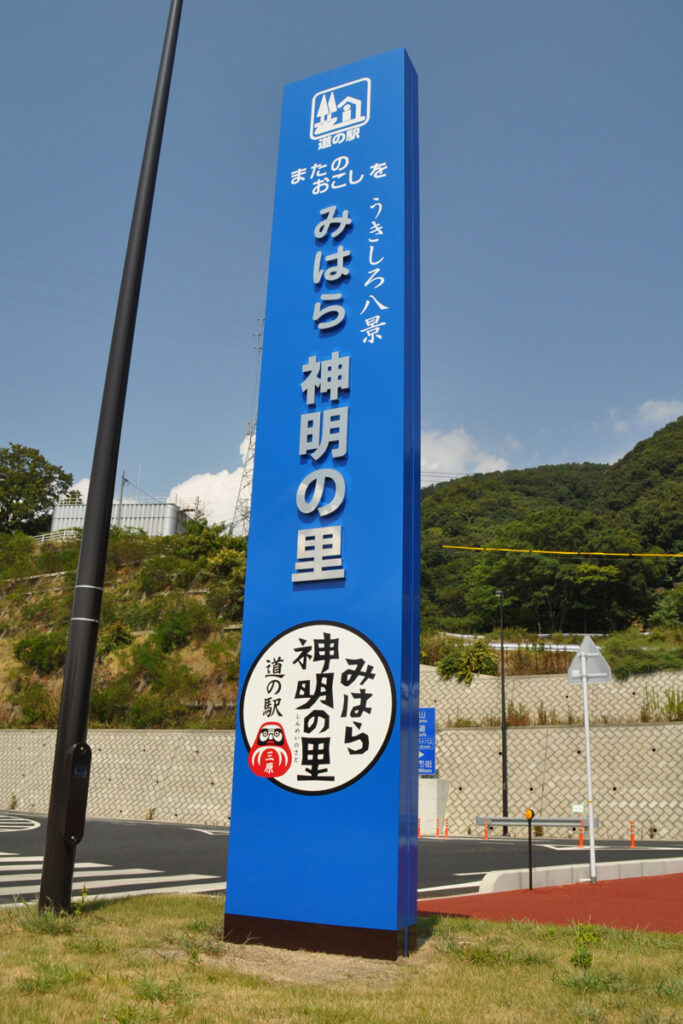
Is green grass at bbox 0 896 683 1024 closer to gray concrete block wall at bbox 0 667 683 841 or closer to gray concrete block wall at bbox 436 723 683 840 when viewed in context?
gray concrete block wall at bbox 436 723 683 840

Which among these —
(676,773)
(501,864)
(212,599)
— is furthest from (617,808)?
(212,599)

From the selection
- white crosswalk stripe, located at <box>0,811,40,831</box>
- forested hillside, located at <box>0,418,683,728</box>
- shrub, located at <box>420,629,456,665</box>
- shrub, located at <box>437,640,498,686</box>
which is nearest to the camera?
white crosswalk stripe, located at <box>0,811,40,831</box>

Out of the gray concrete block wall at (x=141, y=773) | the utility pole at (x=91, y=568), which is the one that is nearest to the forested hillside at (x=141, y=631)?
the gray concrete block wall at (x=141, y=773)

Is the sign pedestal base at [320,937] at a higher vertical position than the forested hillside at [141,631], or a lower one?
lower

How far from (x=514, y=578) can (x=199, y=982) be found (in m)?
43.1

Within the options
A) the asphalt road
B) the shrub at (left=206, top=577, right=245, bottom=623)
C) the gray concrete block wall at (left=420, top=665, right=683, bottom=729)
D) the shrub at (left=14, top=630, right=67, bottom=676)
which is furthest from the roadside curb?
the shrub at (left=14, top=630, right=67, bottom=676)

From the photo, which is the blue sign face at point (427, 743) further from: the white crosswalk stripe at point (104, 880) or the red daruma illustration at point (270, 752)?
the red daruma illustration at point (270, 752)

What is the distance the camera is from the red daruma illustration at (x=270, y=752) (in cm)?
582

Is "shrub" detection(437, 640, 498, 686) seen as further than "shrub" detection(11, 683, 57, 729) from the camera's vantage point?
No

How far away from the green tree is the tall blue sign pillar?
6101 centimetres

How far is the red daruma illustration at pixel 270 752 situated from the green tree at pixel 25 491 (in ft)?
202

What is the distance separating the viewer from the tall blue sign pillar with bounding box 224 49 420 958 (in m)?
5.46

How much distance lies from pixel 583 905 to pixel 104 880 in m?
6.21

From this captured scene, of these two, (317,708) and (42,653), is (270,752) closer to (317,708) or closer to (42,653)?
(317,708)
